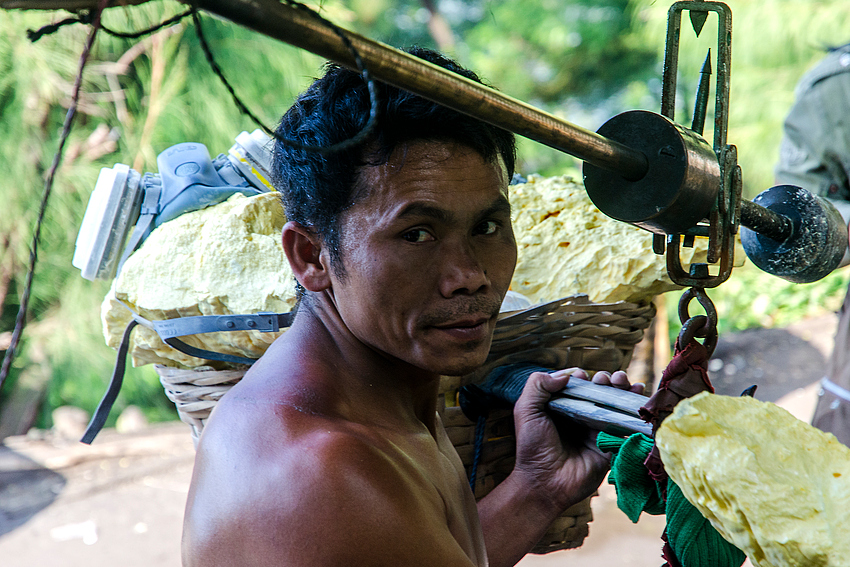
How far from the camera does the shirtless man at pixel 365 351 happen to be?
0.84 m

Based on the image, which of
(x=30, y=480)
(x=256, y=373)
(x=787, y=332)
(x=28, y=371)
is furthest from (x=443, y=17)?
(x=256, y=373)

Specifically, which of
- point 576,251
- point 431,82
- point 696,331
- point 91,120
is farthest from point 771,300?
point 431,82

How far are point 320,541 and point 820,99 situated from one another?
2426 millimetres

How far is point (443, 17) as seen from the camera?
7570mm

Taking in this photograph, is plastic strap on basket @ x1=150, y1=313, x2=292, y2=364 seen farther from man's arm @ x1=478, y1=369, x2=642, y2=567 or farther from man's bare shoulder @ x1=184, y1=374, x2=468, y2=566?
man's arm @ x1=478, y1=369, x2=642, y2=567

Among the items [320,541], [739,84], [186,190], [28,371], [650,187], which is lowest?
[28,371]

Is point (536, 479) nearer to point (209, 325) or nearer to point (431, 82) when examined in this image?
point (209, 325)

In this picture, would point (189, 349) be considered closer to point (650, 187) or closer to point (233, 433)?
point (233, 433)

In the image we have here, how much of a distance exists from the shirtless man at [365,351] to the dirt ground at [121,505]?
2.62 meters

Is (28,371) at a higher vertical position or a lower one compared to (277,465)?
lower

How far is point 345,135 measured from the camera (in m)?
1.06

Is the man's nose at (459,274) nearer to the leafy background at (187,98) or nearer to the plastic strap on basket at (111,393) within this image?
the plastic strap on basket at (111,393)

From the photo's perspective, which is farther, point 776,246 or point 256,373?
point 256,373

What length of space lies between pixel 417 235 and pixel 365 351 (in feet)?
0.84
